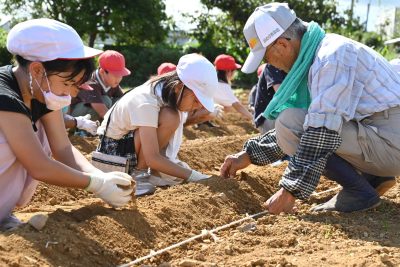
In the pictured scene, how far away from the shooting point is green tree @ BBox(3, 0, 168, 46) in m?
27.7

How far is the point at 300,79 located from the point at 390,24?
35.3m

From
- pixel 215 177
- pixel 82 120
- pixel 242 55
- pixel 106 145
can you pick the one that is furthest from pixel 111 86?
pixel 242 55

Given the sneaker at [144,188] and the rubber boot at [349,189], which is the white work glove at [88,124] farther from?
the rubber boot at [349,189]

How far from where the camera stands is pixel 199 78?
13.3 feet

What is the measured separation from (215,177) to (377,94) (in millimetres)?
1301

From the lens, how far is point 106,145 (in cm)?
456

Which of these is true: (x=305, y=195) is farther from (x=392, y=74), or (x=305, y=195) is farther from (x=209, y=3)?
(x=209, y=3)

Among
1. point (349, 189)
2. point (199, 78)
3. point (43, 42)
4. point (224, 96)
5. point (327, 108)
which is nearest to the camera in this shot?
point (43, 42)

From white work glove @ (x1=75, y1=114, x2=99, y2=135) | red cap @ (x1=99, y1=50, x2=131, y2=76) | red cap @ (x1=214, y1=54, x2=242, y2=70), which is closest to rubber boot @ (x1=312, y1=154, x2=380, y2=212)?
white work glove @ (x1=75, y1=114, x2=99, y2=135)

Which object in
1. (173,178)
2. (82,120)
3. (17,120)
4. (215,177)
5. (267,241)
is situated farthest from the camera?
(82,120)

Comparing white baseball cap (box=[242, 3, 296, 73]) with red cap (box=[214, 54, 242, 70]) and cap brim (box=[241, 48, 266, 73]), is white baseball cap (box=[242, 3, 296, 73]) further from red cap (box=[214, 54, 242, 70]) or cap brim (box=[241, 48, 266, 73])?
red cap (box=[214, 54, 242, 70])

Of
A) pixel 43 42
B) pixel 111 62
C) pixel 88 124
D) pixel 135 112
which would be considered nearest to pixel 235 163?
pixel 135 112

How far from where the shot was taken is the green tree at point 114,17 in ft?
90.8

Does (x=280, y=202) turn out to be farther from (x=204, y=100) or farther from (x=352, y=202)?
(x=204, y=100)
